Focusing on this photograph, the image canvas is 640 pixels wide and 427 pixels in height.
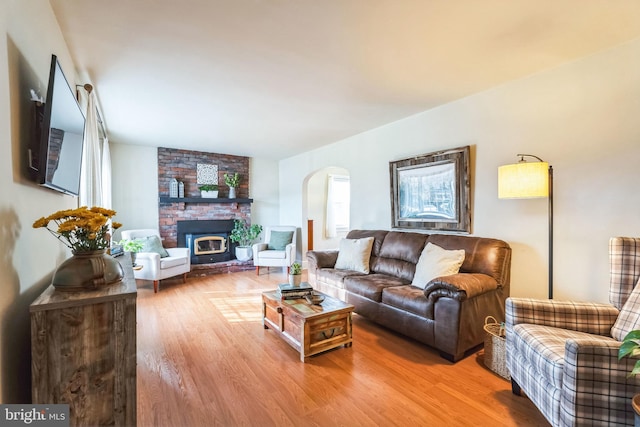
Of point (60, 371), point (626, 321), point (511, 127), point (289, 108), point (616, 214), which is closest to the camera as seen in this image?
point (60, 371)

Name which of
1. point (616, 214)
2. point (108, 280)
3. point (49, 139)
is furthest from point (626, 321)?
point (49, 139)

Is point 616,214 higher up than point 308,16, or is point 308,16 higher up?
point 308,16

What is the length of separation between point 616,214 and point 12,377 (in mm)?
3581

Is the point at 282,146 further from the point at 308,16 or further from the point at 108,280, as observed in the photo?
the point at 108,280

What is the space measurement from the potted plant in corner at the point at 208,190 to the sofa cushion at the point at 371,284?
3.77 m

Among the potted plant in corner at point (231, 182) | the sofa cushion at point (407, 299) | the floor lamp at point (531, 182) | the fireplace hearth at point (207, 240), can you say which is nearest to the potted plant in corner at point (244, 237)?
the fireplace hearth at point (207, 240)

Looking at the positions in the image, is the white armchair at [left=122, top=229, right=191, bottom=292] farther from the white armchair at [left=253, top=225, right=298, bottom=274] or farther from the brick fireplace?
the white armchair at [left=253, top=225, right=298, bottom=274]

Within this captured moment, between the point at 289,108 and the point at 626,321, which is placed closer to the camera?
the point at 626,321

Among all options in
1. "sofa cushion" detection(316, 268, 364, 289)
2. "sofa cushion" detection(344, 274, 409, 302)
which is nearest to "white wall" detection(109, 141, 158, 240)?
"sofa cushion" detection(316, 268, 364, 289)

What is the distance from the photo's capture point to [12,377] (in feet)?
3.67

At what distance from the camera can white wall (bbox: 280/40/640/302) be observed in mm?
2135

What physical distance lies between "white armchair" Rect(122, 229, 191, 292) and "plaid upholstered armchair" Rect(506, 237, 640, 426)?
14.4 feet

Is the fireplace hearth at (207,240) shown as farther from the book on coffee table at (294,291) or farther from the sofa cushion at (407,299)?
the sofa cushion at (407,299)

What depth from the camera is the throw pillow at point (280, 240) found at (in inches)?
223
